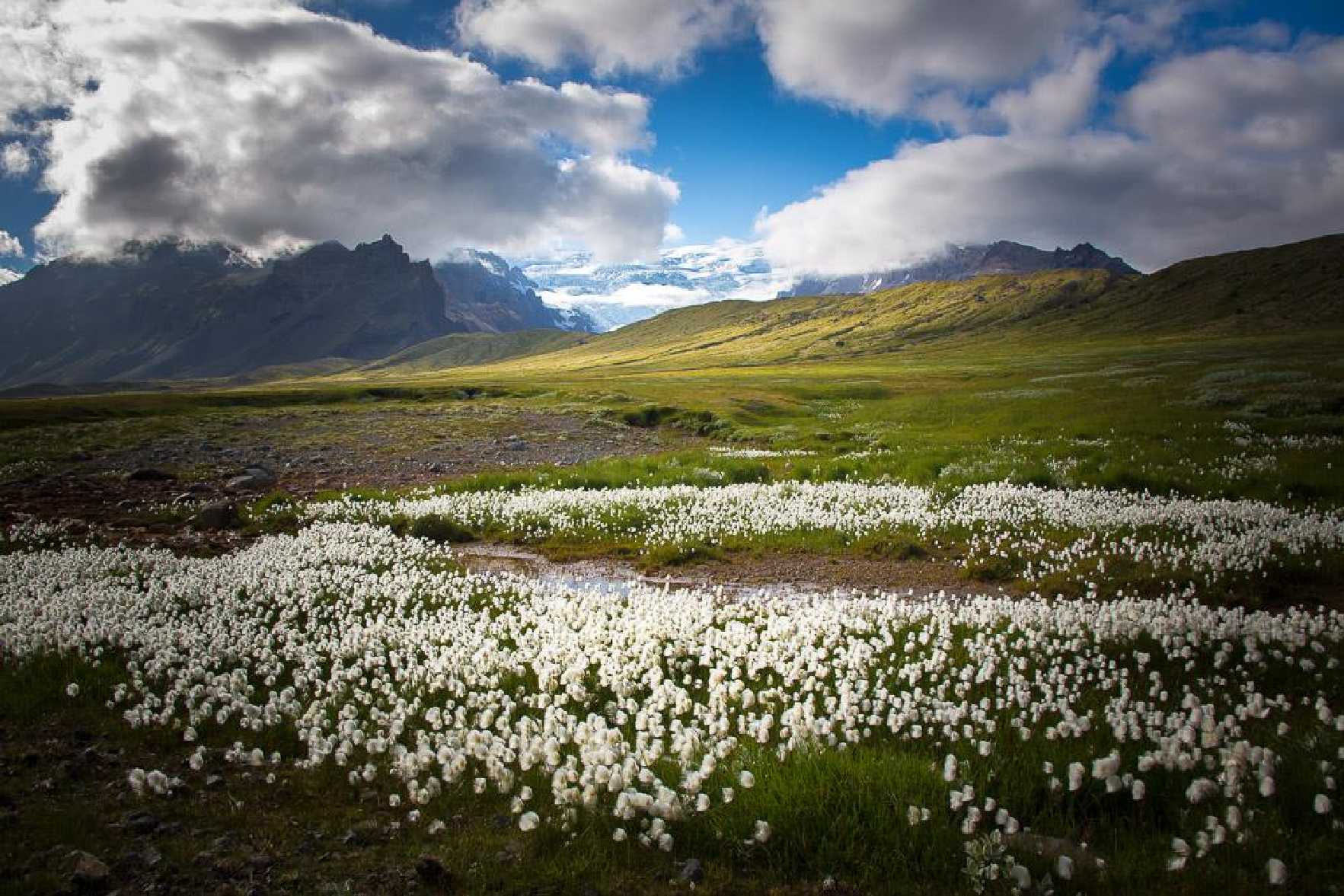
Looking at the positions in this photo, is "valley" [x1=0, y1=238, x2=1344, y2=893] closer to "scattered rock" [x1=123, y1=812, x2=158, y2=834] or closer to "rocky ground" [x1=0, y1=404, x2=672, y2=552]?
"scattered rock" [x1=123, y1=812, x2=158, y2=834]

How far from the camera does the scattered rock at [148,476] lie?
25.5 meters

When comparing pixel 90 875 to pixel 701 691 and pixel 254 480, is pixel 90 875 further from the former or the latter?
pixel 254 480

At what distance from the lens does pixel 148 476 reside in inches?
1013

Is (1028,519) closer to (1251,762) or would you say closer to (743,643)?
(743,643)

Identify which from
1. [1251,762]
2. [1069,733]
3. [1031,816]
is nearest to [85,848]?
[1031,816]

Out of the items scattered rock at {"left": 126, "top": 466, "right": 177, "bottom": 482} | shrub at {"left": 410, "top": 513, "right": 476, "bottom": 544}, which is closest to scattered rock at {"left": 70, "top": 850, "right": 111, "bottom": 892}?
shrub at {"left": 410, "top": 513, "right": 476, "bottom": 544}

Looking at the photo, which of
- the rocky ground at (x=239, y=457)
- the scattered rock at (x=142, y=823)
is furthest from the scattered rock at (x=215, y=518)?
the scattered rock at (x=142, y=823)

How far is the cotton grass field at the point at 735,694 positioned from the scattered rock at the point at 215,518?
1540 mm

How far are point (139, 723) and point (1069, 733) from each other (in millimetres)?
9098

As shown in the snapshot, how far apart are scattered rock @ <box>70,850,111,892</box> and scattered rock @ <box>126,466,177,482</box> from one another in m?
25.8

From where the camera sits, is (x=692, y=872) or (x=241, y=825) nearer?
(x=692, y=872)

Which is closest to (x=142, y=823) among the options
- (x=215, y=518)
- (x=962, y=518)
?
(x=962, y=518)

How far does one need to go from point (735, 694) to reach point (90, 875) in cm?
510

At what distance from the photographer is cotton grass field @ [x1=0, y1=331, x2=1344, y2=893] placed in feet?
15.6
